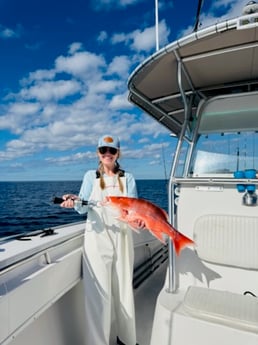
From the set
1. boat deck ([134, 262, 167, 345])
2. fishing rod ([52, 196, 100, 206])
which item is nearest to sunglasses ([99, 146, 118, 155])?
fishing rod ([52, 196, 100, 206])

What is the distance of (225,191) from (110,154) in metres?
1.07

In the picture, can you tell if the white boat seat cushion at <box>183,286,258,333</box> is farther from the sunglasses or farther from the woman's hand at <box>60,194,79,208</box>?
the sunglasses

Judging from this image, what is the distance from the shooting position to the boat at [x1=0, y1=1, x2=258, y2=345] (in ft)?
6.47

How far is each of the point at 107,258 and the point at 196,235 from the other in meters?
0.82

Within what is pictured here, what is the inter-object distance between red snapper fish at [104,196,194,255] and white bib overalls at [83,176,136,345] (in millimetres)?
358

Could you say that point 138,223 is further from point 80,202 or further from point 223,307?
point 223,307

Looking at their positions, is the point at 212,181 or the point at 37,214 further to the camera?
the point at 37,214

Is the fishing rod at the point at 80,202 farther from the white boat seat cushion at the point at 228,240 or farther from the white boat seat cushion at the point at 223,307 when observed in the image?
the white boat seat cushion at the point at 223,307

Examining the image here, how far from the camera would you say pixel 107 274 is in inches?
91.6

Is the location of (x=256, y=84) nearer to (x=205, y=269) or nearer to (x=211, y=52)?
(x=211, y=52)

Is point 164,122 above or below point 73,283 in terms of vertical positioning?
above

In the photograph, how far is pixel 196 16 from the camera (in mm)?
2662

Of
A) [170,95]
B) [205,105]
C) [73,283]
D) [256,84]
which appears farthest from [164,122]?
[73,283]

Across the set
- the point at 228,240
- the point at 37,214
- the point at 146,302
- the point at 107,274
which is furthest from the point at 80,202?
the point at 37,214
